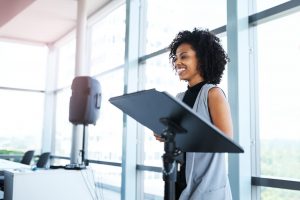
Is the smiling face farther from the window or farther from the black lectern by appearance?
the window

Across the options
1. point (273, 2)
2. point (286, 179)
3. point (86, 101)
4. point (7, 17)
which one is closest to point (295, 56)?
point (273, 2)

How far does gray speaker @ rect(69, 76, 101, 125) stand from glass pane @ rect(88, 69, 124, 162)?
26.3 inches

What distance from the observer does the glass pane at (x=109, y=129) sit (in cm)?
491

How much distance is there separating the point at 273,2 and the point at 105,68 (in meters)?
3.28

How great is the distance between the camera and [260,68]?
2.82m

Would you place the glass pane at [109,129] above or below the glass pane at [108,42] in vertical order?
below

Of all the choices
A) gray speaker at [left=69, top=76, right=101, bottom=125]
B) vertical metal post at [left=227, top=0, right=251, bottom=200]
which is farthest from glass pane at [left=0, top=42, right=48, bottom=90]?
vertical metal post at [left=227, top=0, right=251, bottom=200]

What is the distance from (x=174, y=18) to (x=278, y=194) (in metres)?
2.33

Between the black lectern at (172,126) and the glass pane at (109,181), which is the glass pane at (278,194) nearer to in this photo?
the black lectern at (172,126)

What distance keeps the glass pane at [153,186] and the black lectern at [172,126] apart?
8.90 feet

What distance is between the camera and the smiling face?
146 cm

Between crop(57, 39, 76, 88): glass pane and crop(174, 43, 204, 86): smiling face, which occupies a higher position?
crop(57, 39, 76, 88): glass pane

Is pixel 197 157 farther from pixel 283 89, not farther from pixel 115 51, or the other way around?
pixel 115 51

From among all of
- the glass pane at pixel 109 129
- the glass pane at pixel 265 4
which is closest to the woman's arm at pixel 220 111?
the glass pane at pixel 265 4
